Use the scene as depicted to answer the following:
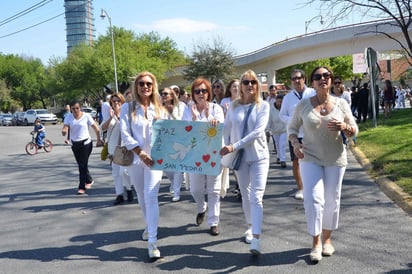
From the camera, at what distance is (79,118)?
8.90m

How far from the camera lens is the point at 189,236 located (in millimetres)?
5570

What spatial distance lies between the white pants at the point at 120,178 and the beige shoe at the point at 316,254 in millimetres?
4092

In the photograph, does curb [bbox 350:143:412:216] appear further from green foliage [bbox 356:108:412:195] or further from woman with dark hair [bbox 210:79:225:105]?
woman with dark hair [bbox 210:79:225:105]

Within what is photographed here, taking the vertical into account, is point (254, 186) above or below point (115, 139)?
below

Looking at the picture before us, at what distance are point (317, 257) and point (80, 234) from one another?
329 centimetres

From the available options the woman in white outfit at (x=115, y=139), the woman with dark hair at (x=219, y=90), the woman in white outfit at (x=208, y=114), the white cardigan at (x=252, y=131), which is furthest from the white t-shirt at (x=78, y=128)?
the white cardigan at (x=252, y=131)

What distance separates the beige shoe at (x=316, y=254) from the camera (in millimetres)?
4379

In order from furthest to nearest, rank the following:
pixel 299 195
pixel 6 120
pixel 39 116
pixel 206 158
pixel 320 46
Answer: pixel 6 120 → pixel 39 116 → pixel 320 46 → pixel 299 195 → pixel 206 158

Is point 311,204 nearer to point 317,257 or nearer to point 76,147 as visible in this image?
point 317,257

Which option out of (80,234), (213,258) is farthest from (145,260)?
(80,234)

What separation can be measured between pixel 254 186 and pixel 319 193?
2.37 feet

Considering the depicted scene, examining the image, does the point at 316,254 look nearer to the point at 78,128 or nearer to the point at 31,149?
the point at 78,128

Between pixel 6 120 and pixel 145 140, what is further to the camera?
pixel 6 120

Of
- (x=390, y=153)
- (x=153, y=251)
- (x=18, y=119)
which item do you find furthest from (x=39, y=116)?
(x=153, y=251)
